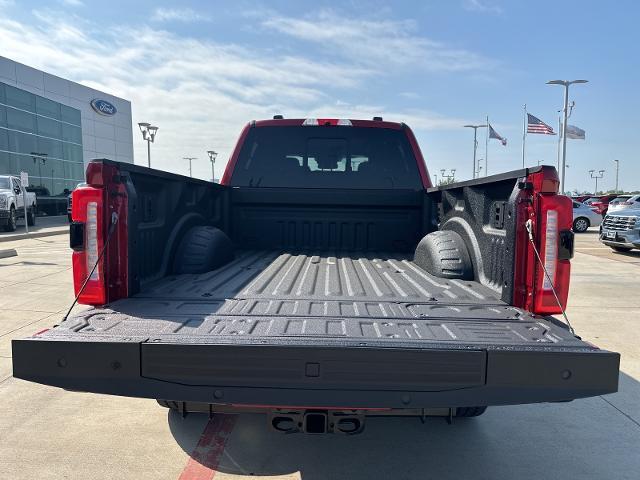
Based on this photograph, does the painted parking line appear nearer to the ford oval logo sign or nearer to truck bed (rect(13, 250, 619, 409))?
truck bed (rect(13, 250, 619, 409))

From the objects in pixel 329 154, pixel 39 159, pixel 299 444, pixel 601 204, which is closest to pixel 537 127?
pixel 601 204

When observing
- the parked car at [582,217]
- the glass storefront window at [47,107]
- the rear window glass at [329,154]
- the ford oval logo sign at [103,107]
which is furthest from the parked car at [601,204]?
the ford oval logo sign at [103,107]

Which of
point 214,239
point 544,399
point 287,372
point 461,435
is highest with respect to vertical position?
point 214,239

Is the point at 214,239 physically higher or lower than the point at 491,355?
higher

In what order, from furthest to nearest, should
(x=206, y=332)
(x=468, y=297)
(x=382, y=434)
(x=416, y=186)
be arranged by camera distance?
(x=416, y=186) < (x=382, y=434) < (x=468, y=297) < (x=206, y=332)

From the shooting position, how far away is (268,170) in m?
4.59

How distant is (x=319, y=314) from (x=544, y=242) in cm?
120

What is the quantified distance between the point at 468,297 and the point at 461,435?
1.16m

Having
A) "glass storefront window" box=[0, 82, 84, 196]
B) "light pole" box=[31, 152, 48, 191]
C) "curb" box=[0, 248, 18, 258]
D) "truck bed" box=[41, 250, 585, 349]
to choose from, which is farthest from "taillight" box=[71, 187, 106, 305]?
"light pole" box=[31, 152, 48, 191]

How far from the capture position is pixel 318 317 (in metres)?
2.25

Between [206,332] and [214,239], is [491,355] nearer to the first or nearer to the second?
[206,332]

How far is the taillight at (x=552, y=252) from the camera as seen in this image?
2230mm

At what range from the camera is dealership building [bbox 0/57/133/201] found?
26.4 metres

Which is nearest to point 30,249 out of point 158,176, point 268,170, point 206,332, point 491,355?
point 268,170
